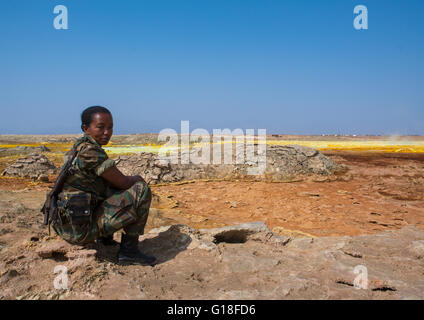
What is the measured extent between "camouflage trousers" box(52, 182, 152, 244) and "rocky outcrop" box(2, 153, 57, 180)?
834 cm

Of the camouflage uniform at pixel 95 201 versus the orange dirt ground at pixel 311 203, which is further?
the orange dirt ground at pixel 311 203

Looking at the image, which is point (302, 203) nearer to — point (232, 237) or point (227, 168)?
point (227, 168)

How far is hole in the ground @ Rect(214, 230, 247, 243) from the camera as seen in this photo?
3.62 metres

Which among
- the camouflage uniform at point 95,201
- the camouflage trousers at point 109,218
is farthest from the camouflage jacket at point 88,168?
the camouflage trousers at point 109,218

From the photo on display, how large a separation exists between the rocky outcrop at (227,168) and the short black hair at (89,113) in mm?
7198

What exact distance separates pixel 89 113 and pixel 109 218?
0.91 metres

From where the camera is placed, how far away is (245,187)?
9.12 metres

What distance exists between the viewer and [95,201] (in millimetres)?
Result: 2604

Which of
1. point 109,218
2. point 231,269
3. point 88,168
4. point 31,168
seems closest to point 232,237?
point 231,269

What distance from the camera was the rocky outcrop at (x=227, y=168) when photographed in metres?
10.0

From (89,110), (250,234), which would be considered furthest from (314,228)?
(89,110)

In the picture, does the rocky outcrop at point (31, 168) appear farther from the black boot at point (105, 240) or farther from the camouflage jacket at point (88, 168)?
the camouflage jacket at point (88, 168)
